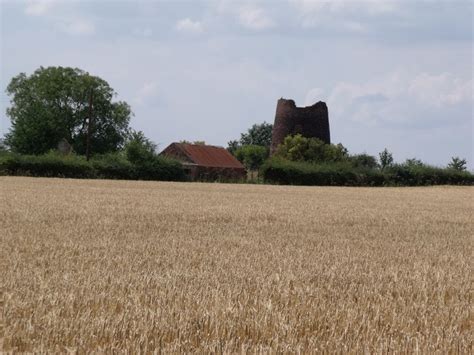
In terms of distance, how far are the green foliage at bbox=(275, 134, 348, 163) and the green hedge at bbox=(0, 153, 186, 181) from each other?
23.2 meters

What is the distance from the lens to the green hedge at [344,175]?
68812 millimetres

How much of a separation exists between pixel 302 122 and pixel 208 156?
15477 millimetres

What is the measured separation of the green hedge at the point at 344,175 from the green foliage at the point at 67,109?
34855mm

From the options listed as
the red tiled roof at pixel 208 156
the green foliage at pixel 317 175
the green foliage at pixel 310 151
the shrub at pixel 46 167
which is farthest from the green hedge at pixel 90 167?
the red tiled roof at pixel 208 156

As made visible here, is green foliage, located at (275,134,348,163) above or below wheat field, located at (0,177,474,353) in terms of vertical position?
above

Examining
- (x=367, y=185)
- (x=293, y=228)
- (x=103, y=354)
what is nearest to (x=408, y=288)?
(x=103, y=354)

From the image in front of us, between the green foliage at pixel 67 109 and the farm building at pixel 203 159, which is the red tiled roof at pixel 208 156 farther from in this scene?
the green foliage at pixel 67 109

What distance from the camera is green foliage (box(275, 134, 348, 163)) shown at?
8562 centimetres

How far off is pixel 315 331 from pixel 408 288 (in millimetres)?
2746

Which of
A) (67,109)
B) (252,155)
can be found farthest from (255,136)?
(67,109)

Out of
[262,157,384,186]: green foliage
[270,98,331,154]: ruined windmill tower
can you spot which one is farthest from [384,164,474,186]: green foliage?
[270,98,331,154]: ruined windmill tower

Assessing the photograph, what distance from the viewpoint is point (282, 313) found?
19.9 feet

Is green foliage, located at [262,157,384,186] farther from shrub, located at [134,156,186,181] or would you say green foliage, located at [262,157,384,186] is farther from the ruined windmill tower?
the ruined windmill tower

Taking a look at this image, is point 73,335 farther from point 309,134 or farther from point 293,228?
point 309,134
